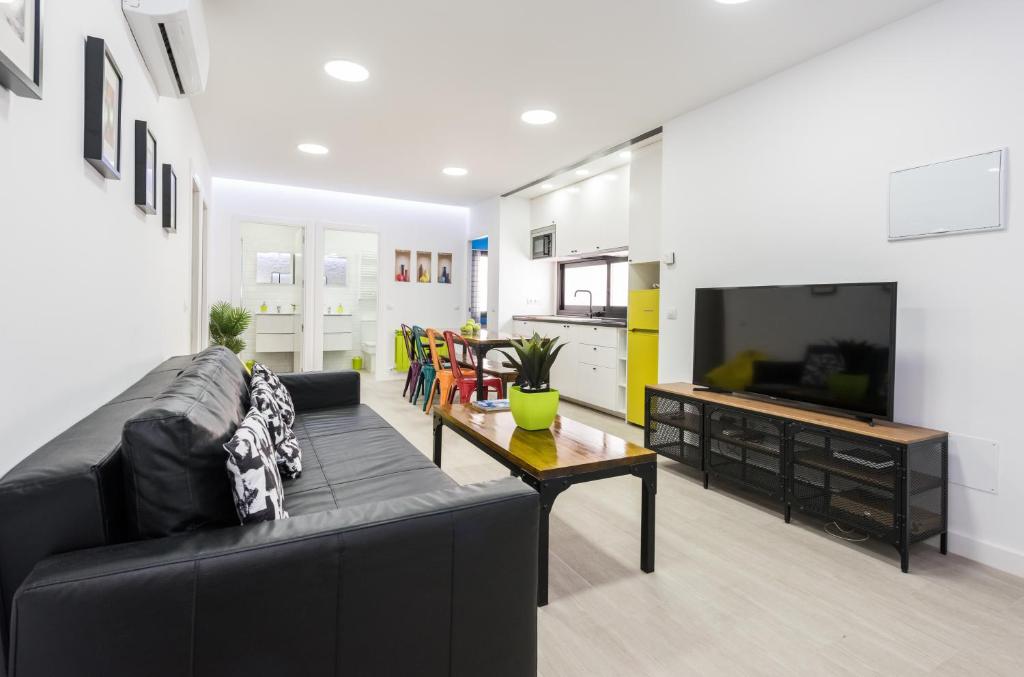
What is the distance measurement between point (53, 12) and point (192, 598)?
1.35 metres

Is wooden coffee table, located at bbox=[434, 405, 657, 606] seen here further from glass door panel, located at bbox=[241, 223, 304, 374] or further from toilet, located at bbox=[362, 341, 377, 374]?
glass door panel, located at bbox=[241, 223, 304, 374]

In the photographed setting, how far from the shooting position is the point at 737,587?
81.3 inches

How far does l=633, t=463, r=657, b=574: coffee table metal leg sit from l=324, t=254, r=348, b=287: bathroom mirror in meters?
7.20

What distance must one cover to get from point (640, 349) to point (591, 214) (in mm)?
1779

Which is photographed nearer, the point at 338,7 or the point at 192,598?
the point at 192,598

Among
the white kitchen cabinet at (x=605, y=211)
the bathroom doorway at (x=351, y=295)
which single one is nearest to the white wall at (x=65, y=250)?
the white kitchen cabinet at (x=605, y=211)

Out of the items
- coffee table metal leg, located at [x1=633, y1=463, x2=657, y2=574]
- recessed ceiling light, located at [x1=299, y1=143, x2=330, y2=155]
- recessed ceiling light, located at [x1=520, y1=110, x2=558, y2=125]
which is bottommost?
coffee table metal leg, located at [x1=633, y1=463, x2=657, y2=574]

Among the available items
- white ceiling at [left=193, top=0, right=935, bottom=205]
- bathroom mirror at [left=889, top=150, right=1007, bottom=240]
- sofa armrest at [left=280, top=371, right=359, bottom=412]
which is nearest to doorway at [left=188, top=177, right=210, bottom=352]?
white ceiling at [left=193, top=0, right=935, bottom=205]

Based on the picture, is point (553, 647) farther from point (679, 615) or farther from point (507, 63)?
point (507, 63)

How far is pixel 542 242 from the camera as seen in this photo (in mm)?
6492

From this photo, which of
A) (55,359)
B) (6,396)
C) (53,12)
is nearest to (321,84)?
(53,12)

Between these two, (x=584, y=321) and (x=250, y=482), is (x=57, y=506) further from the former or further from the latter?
(x=584, y=321)

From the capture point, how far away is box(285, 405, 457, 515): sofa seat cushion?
1741 mm

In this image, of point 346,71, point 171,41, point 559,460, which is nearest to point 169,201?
point 171,41
